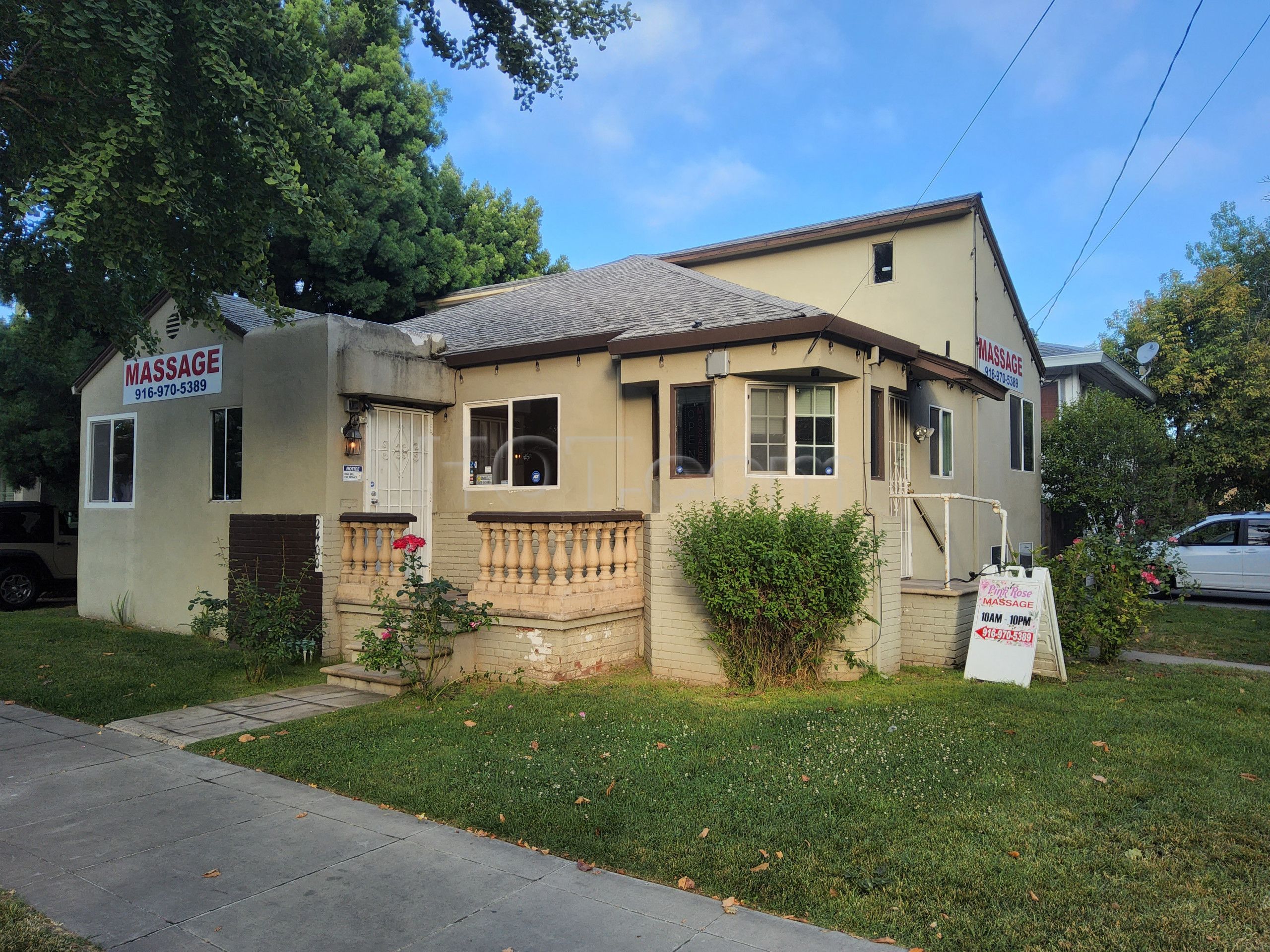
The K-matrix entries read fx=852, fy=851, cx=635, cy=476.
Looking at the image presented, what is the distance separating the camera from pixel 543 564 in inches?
348

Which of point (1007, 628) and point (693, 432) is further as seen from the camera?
point (693, 432)

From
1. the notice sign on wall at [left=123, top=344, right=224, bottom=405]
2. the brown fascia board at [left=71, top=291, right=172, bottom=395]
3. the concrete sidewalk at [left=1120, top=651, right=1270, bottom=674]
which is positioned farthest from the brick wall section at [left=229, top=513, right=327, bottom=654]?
the concrete sidewalk at [left=1120, top=651, right=1270, bottom=674]

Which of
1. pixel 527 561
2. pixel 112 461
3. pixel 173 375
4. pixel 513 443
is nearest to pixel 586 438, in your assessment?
pixel 513 443

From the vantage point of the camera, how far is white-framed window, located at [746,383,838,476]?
918cm

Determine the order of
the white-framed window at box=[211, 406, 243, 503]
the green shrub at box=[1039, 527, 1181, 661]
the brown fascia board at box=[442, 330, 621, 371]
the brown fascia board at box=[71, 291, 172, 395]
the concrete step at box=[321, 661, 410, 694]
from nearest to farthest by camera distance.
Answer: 1. the concrete step at box=[321, 661, 410, 694]
2. the green shrub at box=[1039, 527, 1181, 661]
3. the brown fascia board at box=[442, 330, 621, 371]
4. the white-framed window at box=[211, 406, 243, 503]
5. the brown fascia board at box=[71, 291, 172, 395]

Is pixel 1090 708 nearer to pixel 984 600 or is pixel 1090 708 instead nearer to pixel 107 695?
pixel 984 600

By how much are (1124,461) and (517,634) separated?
50.3 feet

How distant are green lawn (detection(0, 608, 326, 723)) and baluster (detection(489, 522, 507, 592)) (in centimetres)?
226

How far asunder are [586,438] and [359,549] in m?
3.10

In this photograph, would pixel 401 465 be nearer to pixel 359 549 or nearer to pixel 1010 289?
pixel 359 549

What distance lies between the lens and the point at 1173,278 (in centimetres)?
2634

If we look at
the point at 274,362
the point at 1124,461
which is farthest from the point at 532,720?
the point at 1124,461

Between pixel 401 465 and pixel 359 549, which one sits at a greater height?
pixel 401 465

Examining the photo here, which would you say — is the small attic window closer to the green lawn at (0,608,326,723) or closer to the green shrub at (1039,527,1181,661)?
the green shrub at (1039,527,1181,661)
